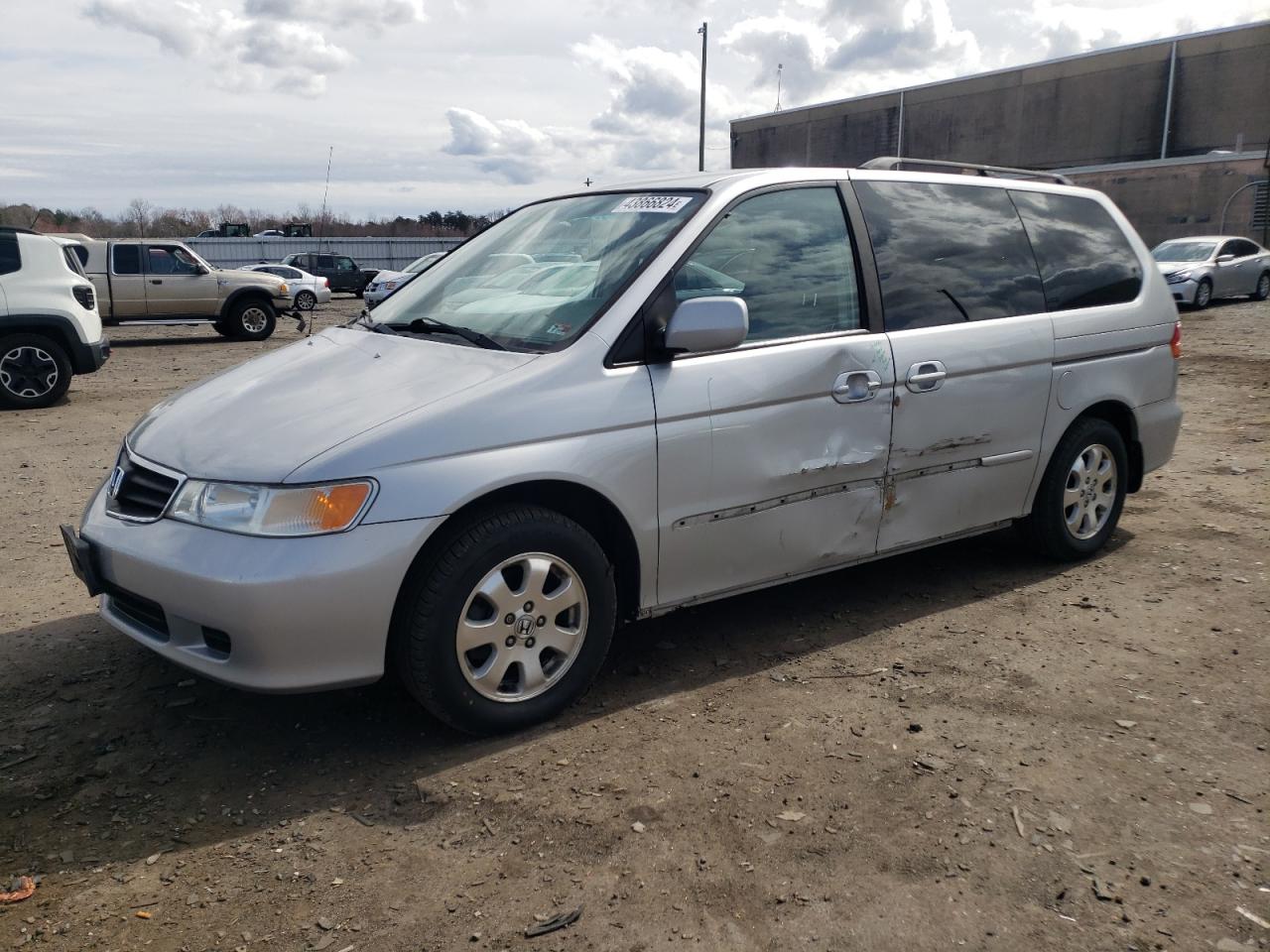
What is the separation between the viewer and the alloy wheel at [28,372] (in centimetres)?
1036

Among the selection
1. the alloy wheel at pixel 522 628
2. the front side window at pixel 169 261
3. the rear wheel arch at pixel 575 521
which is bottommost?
the alloy wheel at pixel 522 628

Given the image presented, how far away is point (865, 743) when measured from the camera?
3.35m

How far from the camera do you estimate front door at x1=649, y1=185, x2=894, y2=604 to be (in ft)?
11.9

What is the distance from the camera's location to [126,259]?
17391mm

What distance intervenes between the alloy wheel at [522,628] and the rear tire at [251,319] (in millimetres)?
16568

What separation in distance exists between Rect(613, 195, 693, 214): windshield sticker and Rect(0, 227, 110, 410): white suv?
8.62 meters

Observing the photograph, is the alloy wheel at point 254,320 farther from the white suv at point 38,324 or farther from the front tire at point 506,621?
the front tire at point 506,621

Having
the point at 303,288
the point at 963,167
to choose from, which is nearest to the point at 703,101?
the point at 303,288

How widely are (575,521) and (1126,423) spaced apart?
3185 mm

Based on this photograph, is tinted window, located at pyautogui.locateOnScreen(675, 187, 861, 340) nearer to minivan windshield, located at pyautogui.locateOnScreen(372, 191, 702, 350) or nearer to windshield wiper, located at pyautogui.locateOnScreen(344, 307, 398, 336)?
minivan windshield, located at pyautogui.locateOnScreen(372, 191, 702, 350)

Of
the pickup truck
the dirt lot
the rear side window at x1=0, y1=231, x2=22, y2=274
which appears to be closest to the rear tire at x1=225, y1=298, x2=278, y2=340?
the pickup truck

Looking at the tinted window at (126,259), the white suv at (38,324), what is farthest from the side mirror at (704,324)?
the tinted window at (126,259)

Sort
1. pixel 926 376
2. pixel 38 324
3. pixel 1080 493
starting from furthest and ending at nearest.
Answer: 1. pixel 38 324
2. pixel 1080 493
3. pixel 926 376

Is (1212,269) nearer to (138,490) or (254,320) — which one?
(254,320)
